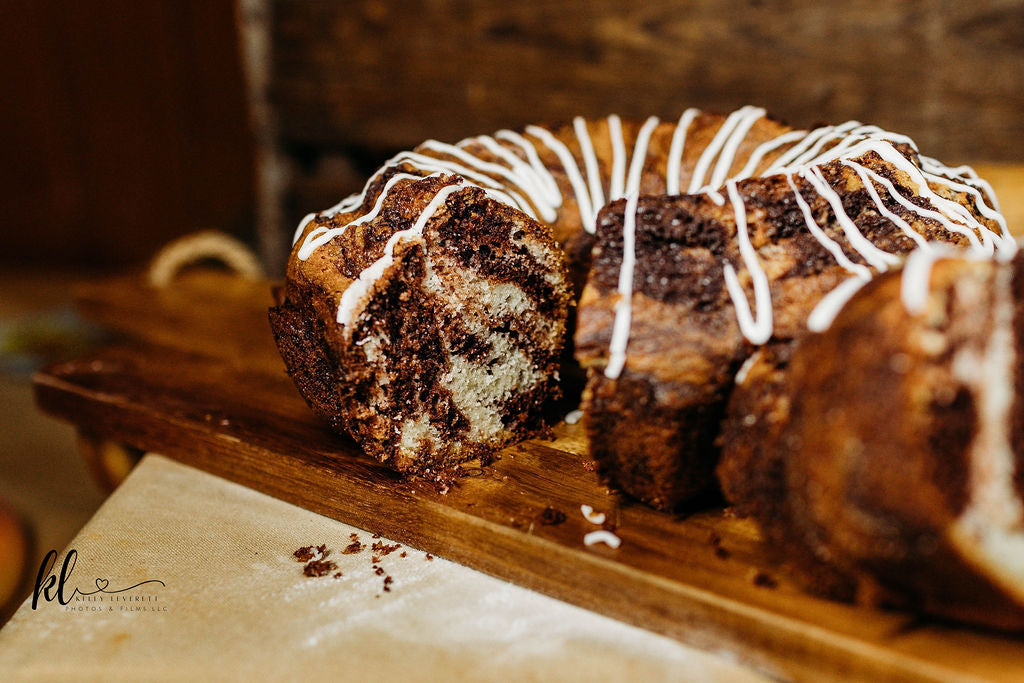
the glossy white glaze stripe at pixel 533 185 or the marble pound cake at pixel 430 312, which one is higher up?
the glossy white glaze stripe at pixel 533 185

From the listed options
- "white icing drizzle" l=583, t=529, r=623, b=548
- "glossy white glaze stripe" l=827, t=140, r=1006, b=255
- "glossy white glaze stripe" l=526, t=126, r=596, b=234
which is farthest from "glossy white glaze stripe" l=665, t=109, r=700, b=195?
"white icing drizzle" l=583, t=529, r=623, b=548

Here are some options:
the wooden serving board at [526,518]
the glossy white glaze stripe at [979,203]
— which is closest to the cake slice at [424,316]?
the wooden serving board at [526,518]

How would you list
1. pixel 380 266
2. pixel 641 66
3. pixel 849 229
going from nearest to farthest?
pixel 849 229 → pixel 380 266 → pixel 641 66

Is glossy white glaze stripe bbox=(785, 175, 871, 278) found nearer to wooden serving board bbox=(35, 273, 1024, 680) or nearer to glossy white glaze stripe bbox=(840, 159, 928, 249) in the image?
glossy white glaze stripe bbox=(840, 159, 928, 249)

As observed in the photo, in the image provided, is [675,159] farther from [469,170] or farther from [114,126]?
[114,126]

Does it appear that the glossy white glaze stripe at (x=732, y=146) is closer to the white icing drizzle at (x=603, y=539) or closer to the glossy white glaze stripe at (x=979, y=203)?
the glossy white glaze stripe at (x=979, y=203)

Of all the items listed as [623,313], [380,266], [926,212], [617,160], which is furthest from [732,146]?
[380,266]

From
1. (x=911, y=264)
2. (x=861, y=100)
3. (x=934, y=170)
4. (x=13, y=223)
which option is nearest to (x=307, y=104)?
(x=13, y=223)
